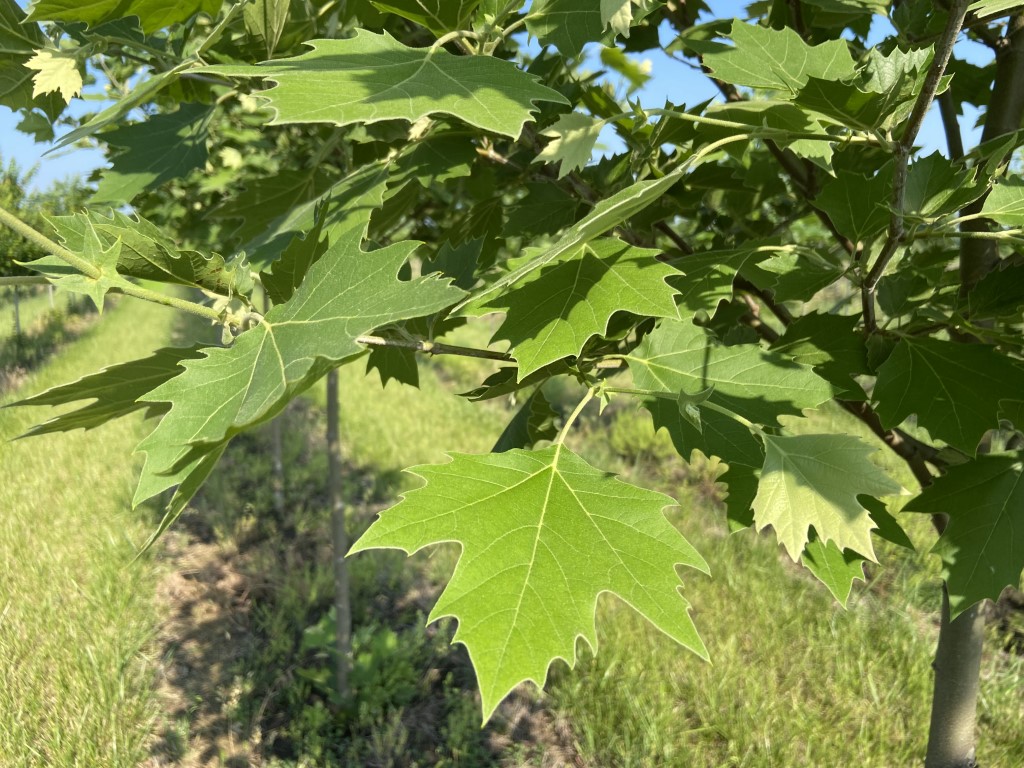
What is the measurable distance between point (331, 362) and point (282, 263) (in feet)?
1.12

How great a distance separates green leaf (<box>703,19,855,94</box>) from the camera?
36.9 inches

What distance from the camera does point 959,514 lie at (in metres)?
1.19

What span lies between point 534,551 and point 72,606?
4.15m

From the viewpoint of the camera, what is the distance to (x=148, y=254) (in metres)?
0.76

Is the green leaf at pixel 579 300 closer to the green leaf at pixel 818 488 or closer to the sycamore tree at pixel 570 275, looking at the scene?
the sycamore tree at pixel 570 275

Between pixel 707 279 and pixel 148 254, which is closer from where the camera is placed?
pixel 148 254

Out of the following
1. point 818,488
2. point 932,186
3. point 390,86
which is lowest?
point 818,488

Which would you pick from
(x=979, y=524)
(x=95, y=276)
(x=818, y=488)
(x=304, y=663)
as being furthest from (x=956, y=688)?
(x=304, y=663)

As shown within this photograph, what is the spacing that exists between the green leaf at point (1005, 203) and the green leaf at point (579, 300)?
473mm

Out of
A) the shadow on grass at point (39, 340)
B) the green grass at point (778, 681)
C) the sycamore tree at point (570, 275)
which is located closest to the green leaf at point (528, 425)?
the sycamore tree at point (570, 275)

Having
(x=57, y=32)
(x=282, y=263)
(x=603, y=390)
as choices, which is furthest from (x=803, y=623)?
(x=57, y=32)

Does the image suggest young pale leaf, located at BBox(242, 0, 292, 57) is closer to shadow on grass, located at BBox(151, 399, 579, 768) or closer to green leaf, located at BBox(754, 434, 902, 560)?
green leaf, located at BBox(754, 434, 902, 560)

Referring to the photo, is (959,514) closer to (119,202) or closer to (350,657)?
(119,202)

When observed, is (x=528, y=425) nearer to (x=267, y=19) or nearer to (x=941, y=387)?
(x=941, y=387)
